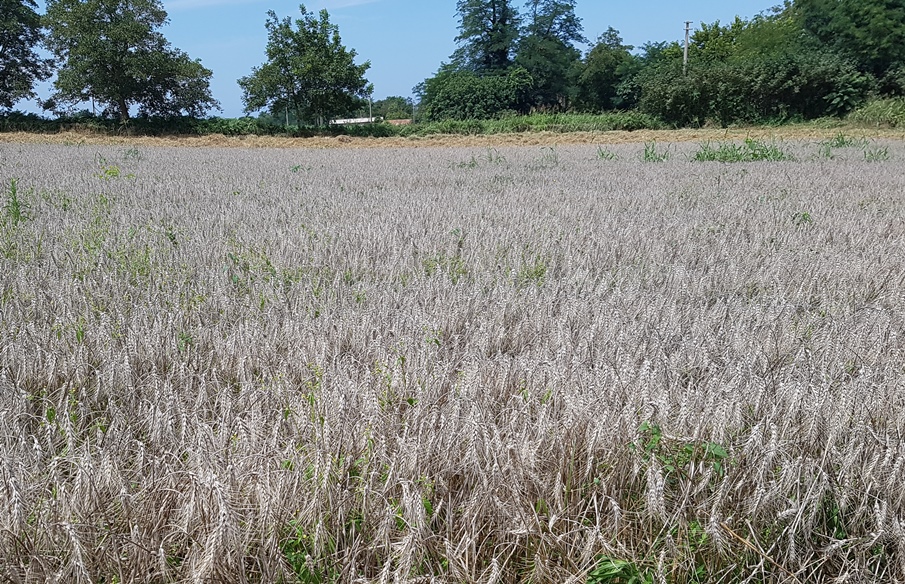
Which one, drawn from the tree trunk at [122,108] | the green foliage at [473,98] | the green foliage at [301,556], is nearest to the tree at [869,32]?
the green foliage at [473,98]

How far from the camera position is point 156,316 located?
2.82 metres

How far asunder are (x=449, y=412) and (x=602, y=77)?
5276cm

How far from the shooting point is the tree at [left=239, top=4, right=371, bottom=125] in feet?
122

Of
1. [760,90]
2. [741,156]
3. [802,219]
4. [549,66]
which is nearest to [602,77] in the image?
[549,66]

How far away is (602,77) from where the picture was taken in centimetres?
4941

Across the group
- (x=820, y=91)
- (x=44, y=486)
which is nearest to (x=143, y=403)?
(x=44, y=486)

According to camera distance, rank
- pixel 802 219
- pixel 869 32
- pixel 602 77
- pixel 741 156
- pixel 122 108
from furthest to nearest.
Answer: pixel 602 77, pixel 122 108, pixel 869 32, pixel 741 156, pixel 802 219

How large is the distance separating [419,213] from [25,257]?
3.39m

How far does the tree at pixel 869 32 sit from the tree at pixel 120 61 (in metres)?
40.7

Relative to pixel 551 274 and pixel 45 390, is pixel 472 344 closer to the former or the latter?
pixel 551 274

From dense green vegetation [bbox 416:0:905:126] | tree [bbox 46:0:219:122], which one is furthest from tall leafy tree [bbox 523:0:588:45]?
tree [bbox 46:0:219:122]

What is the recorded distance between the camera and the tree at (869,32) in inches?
1299

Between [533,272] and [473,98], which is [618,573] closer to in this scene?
[533,272]

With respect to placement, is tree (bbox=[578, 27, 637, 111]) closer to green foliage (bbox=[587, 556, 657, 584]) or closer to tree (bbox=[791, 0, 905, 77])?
tree (bbox=[791, 0, 905, 77])
